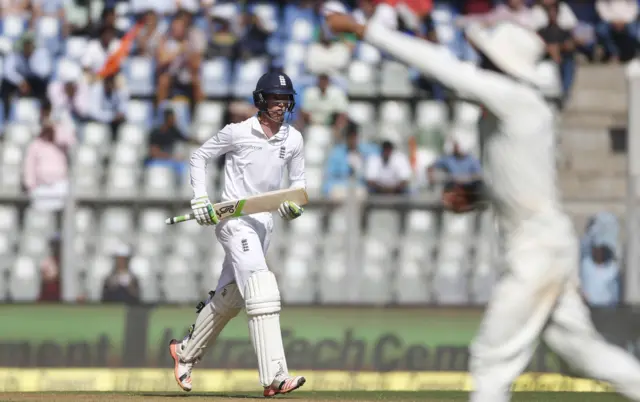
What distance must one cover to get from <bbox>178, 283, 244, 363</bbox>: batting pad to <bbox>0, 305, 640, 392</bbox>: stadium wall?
320 cm

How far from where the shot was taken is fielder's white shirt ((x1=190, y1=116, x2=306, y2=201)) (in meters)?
9.16

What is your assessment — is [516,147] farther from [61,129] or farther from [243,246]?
[61,129]

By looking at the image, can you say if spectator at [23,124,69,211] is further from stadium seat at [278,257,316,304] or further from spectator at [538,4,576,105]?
spectator at [538,4,576,105]

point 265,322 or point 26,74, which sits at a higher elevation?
point 26,74

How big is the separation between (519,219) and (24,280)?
804 cm

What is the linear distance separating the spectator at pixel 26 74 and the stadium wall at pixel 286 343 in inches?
175

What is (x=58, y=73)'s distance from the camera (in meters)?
17.0

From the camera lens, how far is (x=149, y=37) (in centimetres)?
1731

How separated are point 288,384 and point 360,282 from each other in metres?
4.83

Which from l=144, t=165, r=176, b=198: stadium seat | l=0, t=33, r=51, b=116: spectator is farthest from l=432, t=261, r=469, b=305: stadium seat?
l=0, t=33, r=51, b=116: spectator

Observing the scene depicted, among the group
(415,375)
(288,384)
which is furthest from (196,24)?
(288,384)

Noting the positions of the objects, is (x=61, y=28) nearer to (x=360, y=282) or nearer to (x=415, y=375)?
(x=360, y=282)

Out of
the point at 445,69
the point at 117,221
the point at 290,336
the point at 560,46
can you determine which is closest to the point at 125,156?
the point at 117,221

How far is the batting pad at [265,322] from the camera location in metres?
8.89
